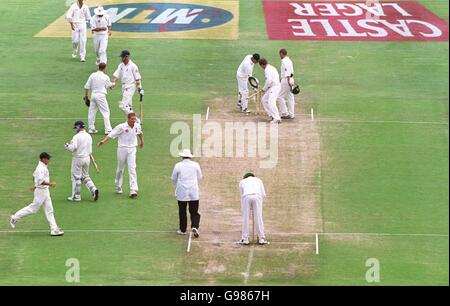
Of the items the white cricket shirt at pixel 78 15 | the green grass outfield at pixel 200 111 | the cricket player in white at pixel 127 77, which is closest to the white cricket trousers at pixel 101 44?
the green grass outfield at pixel 200 111

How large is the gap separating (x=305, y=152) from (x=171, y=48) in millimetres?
12502

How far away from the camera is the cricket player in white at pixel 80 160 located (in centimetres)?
3052

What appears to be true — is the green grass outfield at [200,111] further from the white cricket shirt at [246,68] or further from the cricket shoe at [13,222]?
the white cricket shirt at [246,68]

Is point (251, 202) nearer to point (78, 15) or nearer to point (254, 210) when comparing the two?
point (254, 210)

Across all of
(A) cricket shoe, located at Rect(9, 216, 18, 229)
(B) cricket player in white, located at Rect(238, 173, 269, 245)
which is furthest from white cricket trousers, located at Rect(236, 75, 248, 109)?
(A) cricket shoe, located at Rect(9, 216, 18, 229)

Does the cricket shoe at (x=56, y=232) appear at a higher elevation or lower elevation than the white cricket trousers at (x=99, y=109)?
lower

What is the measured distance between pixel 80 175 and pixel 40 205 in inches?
88.9

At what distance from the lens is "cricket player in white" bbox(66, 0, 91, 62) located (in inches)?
1727

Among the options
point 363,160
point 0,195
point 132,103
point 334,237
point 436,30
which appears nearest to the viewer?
point 334,237

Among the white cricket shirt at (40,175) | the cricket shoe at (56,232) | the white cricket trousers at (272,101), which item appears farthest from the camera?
the white cricket trousers at (272,101)

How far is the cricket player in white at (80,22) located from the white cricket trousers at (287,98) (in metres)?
9.30

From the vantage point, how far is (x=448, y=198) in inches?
1185

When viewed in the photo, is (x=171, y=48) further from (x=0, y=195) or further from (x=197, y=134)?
(x=0, y=195)

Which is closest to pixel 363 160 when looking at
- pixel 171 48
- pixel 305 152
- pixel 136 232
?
pixel 305 152
